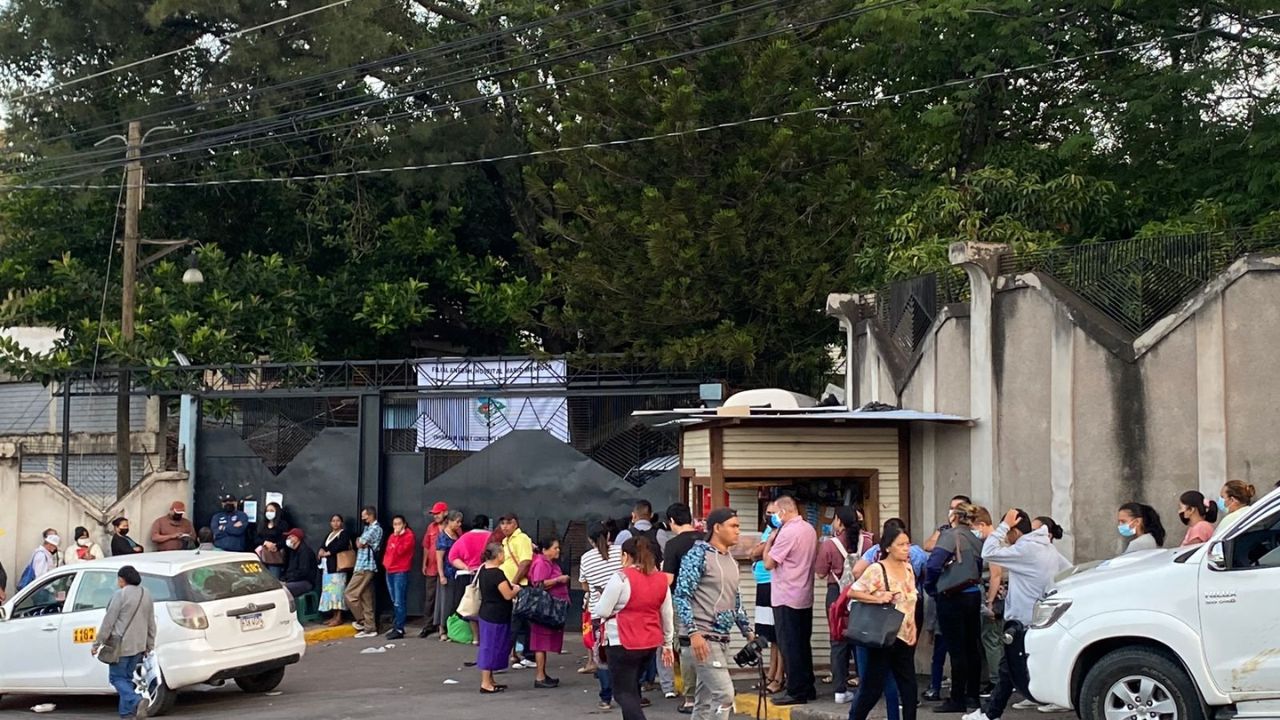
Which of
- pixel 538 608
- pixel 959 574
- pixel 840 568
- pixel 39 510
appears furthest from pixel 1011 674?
pixel 39 510

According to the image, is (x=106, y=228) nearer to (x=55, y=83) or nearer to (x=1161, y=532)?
(x=55, y=83)

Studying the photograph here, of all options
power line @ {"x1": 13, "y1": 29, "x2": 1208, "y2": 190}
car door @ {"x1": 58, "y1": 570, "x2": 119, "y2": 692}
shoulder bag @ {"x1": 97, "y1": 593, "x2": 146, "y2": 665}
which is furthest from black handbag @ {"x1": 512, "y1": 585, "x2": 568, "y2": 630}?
power line @ {"x1": 13, "y1": 29, "x2": 1208, "y2": 190}

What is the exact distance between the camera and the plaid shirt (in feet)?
67.2

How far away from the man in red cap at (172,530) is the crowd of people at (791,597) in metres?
6.02

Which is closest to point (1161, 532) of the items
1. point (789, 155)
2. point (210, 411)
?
point (789, 155)

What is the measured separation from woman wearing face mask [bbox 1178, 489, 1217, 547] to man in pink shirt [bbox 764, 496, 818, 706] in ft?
10.4

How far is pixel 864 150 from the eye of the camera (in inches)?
845

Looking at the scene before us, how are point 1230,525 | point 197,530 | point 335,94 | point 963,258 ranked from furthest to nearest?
point 335,94
point 197,530
point 963,258
point 1230,525

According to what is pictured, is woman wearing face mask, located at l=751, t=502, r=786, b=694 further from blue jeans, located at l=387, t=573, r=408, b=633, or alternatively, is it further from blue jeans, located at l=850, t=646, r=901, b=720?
blue jeans, located at l=387, t=573, r=408, b=633

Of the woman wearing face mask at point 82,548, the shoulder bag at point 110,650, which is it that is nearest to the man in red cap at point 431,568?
the woman wearing face mask at point 82,548

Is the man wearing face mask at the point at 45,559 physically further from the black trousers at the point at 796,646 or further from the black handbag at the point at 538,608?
the black trousers at the point at 796,646

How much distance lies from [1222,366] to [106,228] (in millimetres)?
23667

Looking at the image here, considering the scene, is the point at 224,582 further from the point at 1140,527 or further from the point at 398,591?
the point at 1140,527

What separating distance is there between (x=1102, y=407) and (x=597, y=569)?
4892mm
